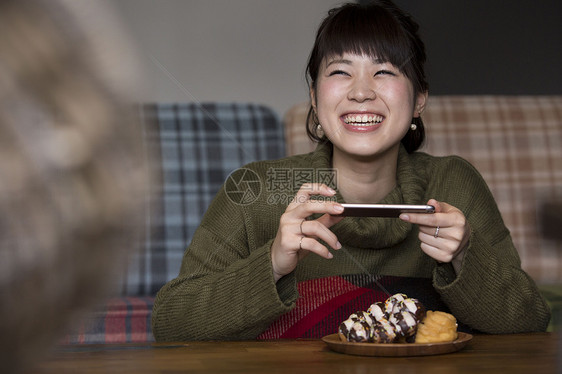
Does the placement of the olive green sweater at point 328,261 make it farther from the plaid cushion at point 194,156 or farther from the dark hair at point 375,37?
the plaid cushion at point 194,156

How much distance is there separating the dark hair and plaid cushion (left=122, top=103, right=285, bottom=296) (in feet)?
2.36

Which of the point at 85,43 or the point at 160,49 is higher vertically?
the point at 160,49

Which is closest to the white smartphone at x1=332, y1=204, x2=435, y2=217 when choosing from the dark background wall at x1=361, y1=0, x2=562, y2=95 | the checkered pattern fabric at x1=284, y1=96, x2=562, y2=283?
the checkered pattern fabric at x1=284, y1=96, x2=562, y2=283

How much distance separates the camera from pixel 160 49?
8.72 ft

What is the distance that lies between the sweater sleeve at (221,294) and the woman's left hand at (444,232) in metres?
0.25

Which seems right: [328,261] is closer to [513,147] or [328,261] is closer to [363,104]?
[363,104]

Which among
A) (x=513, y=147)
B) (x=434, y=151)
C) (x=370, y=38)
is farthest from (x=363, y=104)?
(x=513, y=147)

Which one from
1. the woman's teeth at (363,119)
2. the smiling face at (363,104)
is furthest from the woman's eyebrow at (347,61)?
A: the woman's teeth at (363,119)

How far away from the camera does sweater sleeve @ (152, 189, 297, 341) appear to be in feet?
3.57

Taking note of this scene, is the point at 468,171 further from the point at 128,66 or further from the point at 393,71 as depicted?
the point at 128,66

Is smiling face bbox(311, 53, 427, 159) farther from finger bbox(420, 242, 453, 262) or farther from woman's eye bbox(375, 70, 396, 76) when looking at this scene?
finger bbox(420, 242, 453, 262)

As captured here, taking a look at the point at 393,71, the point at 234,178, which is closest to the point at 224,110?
the point at 234,178

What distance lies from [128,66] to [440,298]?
44.0 inches

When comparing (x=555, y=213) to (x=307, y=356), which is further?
(x=555, y=213)
